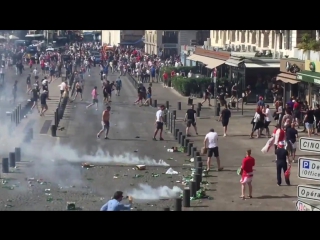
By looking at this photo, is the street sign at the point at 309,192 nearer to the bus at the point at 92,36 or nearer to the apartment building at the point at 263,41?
the apartment building at the point at 263,41

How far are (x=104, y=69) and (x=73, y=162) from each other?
38483 millimetres

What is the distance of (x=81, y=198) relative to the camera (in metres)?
17.9

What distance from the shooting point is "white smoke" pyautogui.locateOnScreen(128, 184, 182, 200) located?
1815 centimetres

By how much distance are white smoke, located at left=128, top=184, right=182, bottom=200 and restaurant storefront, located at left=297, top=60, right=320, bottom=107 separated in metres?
12.9

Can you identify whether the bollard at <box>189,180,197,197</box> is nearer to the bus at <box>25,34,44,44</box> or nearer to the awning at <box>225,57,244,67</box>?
the awning at <box>225,57,244,67</box>

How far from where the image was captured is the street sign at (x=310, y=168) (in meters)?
11.4

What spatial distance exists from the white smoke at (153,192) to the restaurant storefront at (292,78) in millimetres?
16845

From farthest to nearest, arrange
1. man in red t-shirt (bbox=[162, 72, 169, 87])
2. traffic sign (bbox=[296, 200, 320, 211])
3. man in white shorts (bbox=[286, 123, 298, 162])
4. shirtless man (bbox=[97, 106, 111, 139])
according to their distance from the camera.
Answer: man in red t-shirt (bbox=[162, 72, 169, 87]) → shirtless man (bbox=[97, 106, 111, 139]) → man in white shorts (bbox=[286, 123, 298, 162]) → traffic sign (bbox=[296, 200, 320, 211])

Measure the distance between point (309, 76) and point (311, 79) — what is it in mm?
428

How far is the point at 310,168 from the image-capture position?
11422 millimetres

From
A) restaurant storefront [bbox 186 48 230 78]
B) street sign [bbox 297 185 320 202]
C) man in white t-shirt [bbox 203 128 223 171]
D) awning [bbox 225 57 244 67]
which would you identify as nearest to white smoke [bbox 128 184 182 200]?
man in white t-shirt [bbox 203 128 223 171]

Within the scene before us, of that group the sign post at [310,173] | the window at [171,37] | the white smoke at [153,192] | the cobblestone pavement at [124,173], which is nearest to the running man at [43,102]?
the cobblestone pavement at [124,173]

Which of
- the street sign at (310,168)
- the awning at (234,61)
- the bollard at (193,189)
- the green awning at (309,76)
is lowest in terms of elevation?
the bollard at (193,189)
